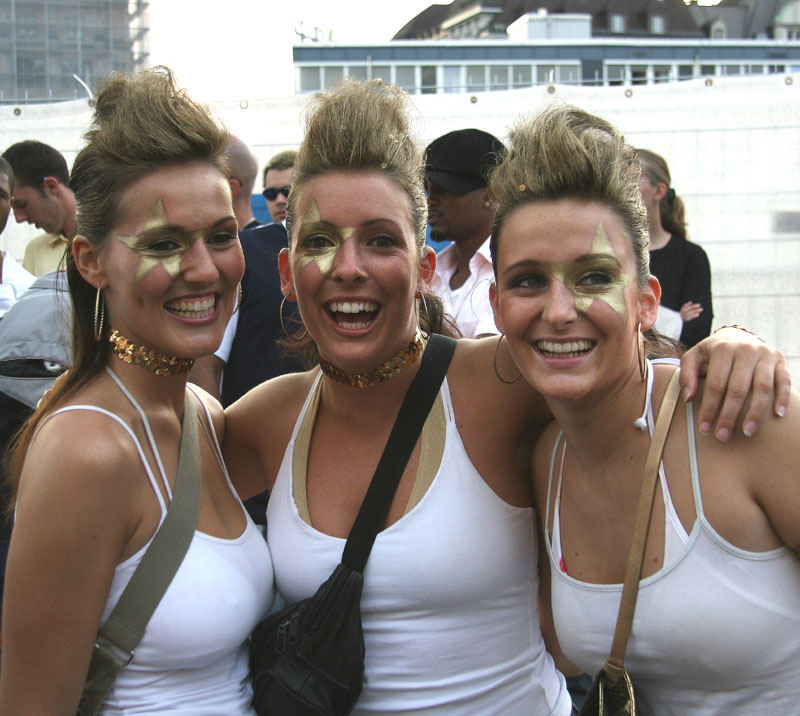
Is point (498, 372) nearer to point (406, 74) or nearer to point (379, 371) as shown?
point (379, 371)

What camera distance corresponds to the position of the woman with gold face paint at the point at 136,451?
1586mm

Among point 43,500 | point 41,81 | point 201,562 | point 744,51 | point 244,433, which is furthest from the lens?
point 41,81

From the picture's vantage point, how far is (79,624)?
1.60 metres

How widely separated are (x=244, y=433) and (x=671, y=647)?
1.18 m

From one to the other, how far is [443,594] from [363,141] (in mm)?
1055

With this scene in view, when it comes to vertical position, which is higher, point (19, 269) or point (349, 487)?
point (19, 269)

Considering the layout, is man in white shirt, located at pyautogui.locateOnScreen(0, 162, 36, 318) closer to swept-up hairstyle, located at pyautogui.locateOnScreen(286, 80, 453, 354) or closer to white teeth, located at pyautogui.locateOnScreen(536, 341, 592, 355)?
swept-up hairstyle, located at pyautogui.locateOnScreen(286, 80, 453, 354)

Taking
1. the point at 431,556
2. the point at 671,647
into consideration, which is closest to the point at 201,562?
the point at 431,556

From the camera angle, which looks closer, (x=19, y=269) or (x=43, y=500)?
(x=43, y=500)

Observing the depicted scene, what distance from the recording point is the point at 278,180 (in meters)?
5.25

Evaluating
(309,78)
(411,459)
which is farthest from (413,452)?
(309,78)

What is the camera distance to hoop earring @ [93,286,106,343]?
6.35 ft

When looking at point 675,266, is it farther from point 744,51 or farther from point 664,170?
point 744,51

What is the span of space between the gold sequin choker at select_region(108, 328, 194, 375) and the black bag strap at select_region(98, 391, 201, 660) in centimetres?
25
